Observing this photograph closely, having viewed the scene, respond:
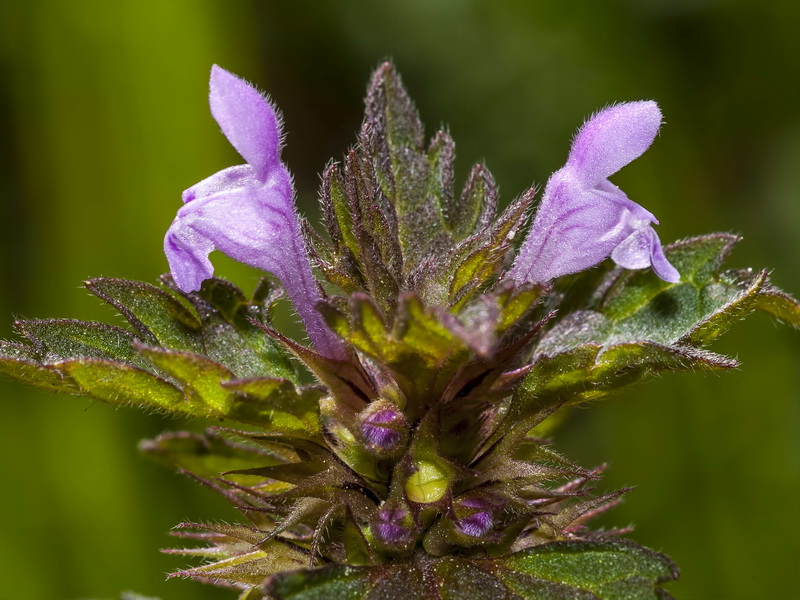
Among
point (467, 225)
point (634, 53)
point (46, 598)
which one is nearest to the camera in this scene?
point (467, 225)

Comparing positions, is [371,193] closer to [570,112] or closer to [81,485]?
[81,485]

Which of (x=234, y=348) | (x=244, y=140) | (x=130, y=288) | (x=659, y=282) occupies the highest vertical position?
(x=244, y=140)

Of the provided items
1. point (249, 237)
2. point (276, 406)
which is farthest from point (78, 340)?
point (276, 406)

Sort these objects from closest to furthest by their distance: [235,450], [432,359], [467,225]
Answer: [432,359], [467,225], [235,450]

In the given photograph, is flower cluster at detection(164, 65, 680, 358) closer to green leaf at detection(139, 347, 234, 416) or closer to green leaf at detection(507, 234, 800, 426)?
green leaf at detection(507, 234, 800, 426)

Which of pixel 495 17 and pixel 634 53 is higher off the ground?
pixel 495 17

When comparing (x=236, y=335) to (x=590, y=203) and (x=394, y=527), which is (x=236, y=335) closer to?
(x=394, y=527)

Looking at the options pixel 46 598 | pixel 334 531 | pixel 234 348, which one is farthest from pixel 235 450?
pixel 46 598

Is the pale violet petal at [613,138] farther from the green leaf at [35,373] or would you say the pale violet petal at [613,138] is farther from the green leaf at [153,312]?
the green leaf at [35,373]
